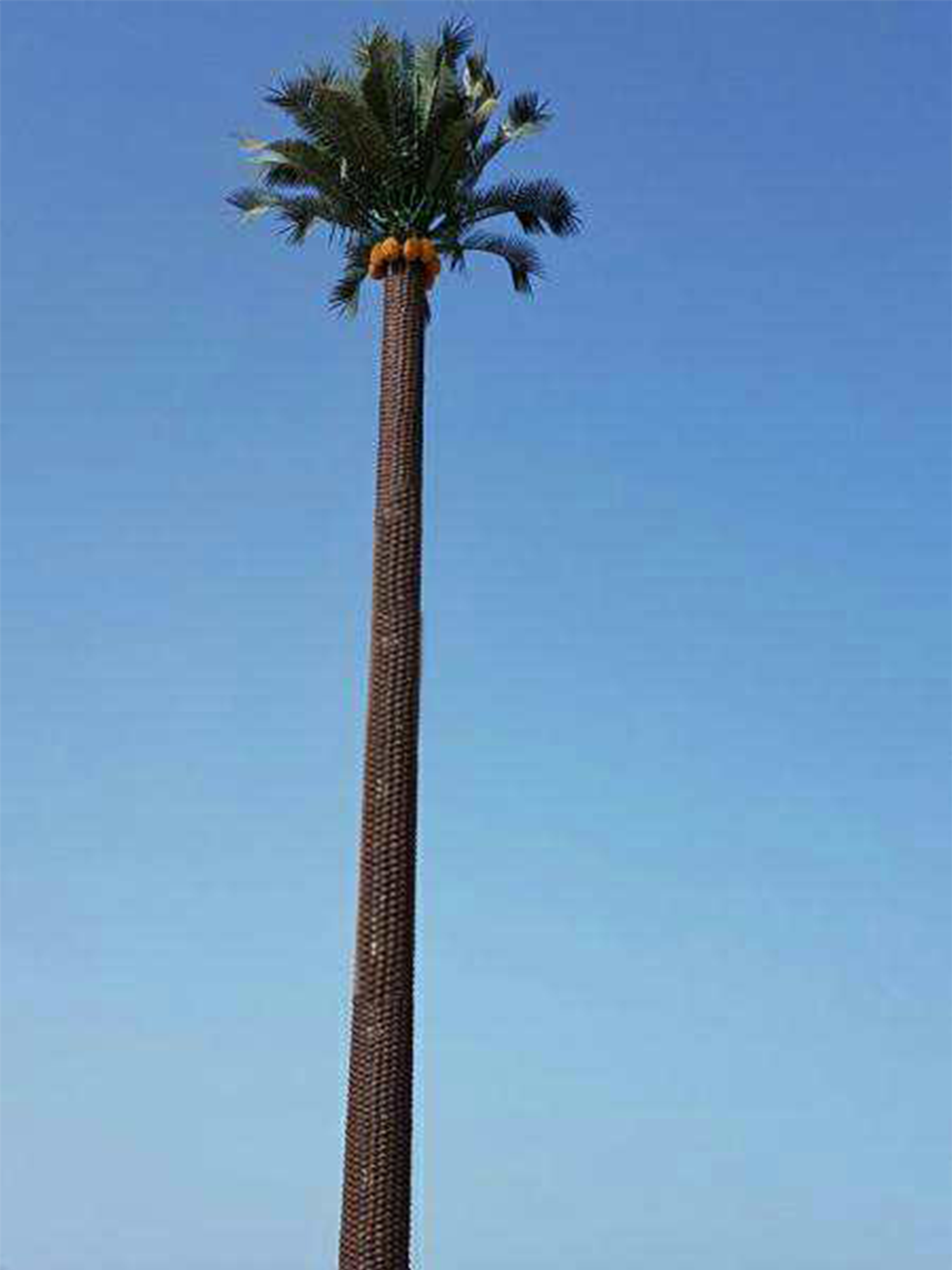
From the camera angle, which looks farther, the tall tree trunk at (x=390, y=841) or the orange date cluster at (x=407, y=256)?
the orange date cluster at (x=407, y=256)

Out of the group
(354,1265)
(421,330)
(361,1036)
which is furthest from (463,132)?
(354,1265)

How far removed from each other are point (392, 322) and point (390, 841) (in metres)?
8.42

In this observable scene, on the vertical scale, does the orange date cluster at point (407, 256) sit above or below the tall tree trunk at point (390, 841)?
above

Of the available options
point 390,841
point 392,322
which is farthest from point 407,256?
point 390,841

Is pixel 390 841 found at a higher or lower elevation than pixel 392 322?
lower

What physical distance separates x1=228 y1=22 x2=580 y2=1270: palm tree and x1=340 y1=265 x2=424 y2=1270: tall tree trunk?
0.02m

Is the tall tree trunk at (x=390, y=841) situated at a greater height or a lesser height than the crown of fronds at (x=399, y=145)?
lesser

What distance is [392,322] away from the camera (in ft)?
91.6

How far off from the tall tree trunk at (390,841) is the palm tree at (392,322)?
0.8 inches

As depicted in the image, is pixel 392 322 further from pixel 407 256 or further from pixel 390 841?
pixel 390 841

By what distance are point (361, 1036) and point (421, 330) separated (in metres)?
11.1

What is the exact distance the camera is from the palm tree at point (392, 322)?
2317cm

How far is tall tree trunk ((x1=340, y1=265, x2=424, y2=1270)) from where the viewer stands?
75.2 feet

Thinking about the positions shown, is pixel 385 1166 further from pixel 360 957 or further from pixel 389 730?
pixel 389 730
